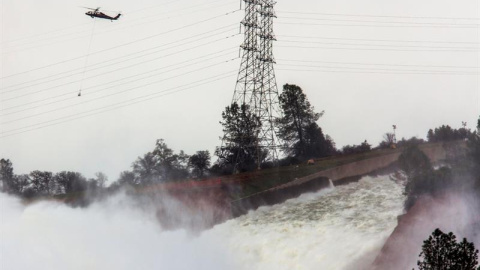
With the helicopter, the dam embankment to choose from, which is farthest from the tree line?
the helicopter

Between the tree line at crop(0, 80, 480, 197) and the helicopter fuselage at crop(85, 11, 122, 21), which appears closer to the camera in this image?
the helicopter fuselage at crop(85, 11, 122, 21)

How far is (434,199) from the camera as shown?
32750mm

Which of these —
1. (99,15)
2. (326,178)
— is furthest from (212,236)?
(99,15)

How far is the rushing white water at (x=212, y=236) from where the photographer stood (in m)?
33.4

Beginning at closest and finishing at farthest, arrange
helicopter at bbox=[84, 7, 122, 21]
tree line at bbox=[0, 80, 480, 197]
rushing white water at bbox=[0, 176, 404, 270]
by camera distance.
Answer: rushing white water at bbox=[0, 176, 404, 270]
helicopter at bbox=[84, 7, 122, 21]
tree line at bbox=[0, 80, 480, 197]

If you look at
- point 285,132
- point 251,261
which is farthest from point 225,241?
point 285,132

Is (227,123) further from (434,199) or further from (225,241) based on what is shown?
(434,199)

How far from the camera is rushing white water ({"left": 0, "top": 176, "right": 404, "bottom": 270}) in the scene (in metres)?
33.4

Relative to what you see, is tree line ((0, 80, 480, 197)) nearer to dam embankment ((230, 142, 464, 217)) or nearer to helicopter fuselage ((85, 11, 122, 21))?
dam embankment ((230, 142, 464, 217))

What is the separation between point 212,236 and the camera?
43.0m

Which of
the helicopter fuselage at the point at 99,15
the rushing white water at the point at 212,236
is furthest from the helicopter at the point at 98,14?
the rushing white water at the point at 212,236

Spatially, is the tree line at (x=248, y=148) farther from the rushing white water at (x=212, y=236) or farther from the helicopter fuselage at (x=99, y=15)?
the helicopter fuselage at (x=99, y=15)

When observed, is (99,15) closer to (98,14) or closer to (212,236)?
(98,14)

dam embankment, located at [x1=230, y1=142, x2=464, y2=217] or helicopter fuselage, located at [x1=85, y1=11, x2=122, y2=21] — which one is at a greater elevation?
helicopter fuselage, located at [x1=85, y1=11, x2=122, y2=21]
